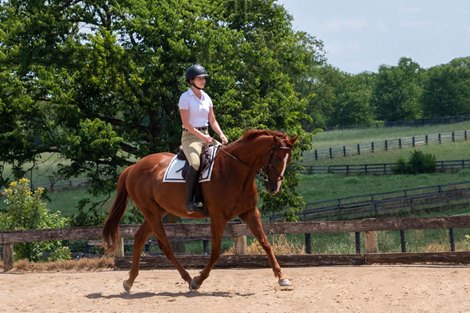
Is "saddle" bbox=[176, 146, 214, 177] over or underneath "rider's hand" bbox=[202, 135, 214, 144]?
underneath

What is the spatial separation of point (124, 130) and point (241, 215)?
56.8 ft

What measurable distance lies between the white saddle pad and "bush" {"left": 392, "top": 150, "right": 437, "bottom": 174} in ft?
158

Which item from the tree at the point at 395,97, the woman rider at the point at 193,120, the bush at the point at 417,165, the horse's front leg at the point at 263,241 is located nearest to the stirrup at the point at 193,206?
the woman rider at the point at 193,120

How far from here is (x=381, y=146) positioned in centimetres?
7406

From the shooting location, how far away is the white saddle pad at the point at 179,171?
1215 centimetres

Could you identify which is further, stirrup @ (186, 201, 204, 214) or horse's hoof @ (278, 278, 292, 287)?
stirrup @ (186, 201, 204, 214)

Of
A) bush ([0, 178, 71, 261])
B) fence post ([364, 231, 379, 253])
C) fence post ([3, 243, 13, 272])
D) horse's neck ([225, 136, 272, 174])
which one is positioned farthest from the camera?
bush ([0, 178, 71, 261])

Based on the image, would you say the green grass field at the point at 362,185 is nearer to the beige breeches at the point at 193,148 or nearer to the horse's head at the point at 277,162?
the beige breeches at the point at 193,148

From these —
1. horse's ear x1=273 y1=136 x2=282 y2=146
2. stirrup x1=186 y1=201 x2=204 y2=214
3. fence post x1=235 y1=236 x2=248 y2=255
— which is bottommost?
fence post x1=235 y1=236 x2=248 y2=255

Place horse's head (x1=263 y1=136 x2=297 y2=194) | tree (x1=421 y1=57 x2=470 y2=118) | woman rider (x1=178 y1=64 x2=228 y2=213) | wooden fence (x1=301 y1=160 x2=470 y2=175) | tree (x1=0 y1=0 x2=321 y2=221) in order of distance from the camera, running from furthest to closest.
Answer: tree (x1=421 y1=57 x2=470 y2=118) < wooden fence (x1=301 y1=160 x2=470 y2=175) < tree (x1=0 y1=0 x2=321 y2=221) < woman rider (x1=178 y1=64 x2=228 y2=213) < horse's head (x1=263 y1=136 x2=297 y2=194)

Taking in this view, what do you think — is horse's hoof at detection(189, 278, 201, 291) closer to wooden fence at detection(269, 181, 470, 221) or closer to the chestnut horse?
the chestnut horse

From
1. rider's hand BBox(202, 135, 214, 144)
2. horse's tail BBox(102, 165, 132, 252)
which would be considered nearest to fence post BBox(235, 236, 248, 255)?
horse's tail BBox(102, 165, 132, 252)

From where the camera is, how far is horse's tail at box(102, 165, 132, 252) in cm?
1386

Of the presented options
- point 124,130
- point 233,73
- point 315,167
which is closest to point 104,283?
point 124,130
